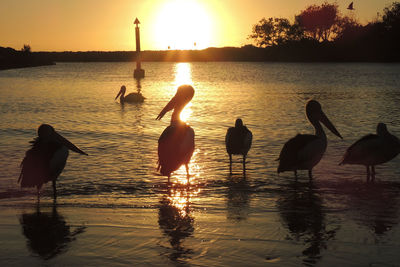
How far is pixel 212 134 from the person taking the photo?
15.3m

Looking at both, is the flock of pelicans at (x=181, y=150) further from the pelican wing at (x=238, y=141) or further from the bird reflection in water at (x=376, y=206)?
the pelican wing at (x=238, y=141)

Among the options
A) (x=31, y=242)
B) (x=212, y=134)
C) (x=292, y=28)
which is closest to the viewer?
(x=31, y=242)

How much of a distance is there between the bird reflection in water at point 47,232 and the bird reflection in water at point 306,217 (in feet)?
7.67

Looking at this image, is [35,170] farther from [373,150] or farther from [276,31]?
[276,31]

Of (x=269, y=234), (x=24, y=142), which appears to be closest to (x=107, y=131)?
(x=24, y=142)

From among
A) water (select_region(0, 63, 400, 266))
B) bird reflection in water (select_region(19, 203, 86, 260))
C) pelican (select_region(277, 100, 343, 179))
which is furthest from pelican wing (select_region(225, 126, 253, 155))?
bird reflection in water (select_region(19, 203, 86, 260))

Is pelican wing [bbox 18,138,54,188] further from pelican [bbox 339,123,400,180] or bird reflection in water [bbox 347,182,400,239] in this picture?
pelican [bbox 339,123,400,180]

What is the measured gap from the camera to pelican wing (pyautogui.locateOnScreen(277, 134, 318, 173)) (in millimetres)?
8609

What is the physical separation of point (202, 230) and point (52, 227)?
66.4 inches

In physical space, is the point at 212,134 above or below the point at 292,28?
below

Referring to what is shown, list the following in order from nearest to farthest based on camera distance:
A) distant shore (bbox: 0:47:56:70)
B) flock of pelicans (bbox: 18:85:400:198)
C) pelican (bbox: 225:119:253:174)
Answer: flock of pelicans (bbox: 18:85:400:198)
pelican (bbox: 225:119:253:174)
distant shore (bbox: 0:47:56:70)

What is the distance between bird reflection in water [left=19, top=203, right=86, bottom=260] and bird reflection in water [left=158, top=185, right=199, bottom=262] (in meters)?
0.96

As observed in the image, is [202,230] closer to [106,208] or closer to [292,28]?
[106,208]

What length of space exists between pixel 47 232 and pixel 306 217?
298 centimetres
